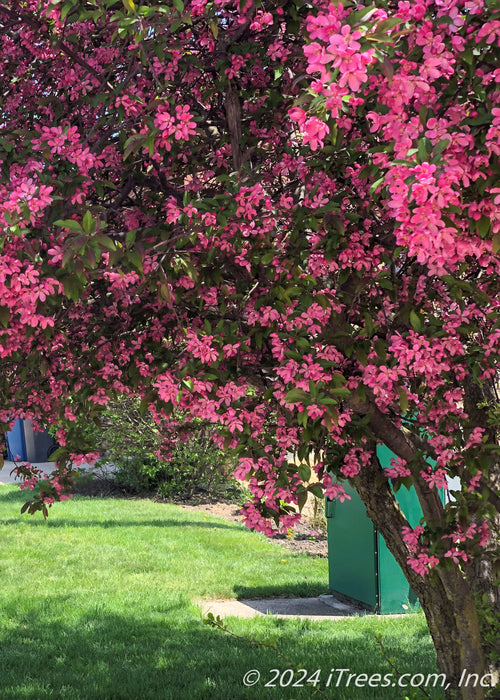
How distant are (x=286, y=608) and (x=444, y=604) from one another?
411 centimetres

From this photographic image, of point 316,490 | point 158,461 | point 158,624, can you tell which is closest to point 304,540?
point 158,461

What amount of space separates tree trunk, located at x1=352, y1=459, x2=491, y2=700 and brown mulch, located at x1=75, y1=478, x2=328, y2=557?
15.1ft

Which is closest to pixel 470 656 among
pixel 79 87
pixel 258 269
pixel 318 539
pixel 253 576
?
pixel 258 269

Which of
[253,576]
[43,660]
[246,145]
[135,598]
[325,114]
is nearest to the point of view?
[325,114]

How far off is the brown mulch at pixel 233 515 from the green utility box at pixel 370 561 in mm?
1171

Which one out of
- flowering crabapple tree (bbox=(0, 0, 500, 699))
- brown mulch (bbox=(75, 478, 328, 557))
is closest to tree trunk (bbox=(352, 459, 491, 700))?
flowering crabapple tree (bbox=(0, 0, 500, 699))

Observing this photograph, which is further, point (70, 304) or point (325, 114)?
point (70, 304)

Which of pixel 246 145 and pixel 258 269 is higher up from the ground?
pixel 246 145

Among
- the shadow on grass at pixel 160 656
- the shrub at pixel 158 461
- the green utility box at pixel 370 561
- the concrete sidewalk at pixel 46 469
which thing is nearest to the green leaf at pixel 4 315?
the shadow on grass at pixel 160 656

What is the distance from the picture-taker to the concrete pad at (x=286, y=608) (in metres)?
7.58

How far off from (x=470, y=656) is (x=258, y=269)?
2.24 meters

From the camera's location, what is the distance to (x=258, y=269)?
334 cm

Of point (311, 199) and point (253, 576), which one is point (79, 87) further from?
point (253, 576)

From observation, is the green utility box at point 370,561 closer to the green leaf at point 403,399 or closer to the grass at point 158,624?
the grass at point 158,624
